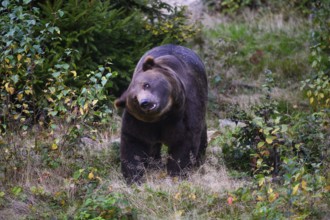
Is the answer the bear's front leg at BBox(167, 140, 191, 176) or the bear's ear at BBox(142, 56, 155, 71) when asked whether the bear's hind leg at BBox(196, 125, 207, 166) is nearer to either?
the bear's front leg at BBox(167, 140, 191, 176)

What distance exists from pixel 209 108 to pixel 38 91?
3103 millimetres

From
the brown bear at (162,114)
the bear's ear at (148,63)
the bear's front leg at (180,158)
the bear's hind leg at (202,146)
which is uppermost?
the bear's ear at (148,63)

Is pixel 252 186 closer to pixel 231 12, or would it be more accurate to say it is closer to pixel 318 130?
pixel 318 130

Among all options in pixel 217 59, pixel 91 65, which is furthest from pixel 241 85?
pixel 91 65

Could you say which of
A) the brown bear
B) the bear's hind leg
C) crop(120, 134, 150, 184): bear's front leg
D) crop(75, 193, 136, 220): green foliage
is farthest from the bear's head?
the bear's hind leg

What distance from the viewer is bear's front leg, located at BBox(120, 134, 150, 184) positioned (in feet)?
22.7

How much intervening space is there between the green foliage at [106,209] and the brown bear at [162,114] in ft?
3.14

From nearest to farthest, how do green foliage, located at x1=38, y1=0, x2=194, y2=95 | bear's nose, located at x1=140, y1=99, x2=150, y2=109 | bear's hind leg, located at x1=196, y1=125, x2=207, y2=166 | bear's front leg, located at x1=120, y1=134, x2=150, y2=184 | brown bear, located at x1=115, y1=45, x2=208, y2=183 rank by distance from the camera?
bear's nose, located at x1=140, y1=99, x2=150, y2=109
brown bear, located at x1=115, y1=45, x2=208, y2=183
bear's front leg, located at x1=120, y1=134, x2=150, y2=184
bear's hind leg, located at x1=196, y1=125, x2=207, y2=166
green foliage, located at x1=38, y1=0, x2=194, y2=95

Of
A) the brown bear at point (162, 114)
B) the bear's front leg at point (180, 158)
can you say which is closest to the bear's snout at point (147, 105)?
the brown bear at point (162, 114)

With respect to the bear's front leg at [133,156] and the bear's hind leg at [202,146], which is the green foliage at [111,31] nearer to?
the bear's hind leg at [202,146]

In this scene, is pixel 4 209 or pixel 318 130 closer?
pixel 4 209

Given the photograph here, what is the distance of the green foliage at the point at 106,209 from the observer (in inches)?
223

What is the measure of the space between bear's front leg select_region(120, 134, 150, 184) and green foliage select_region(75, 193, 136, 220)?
1.07m

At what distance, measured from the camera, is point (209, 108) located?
428 inches
